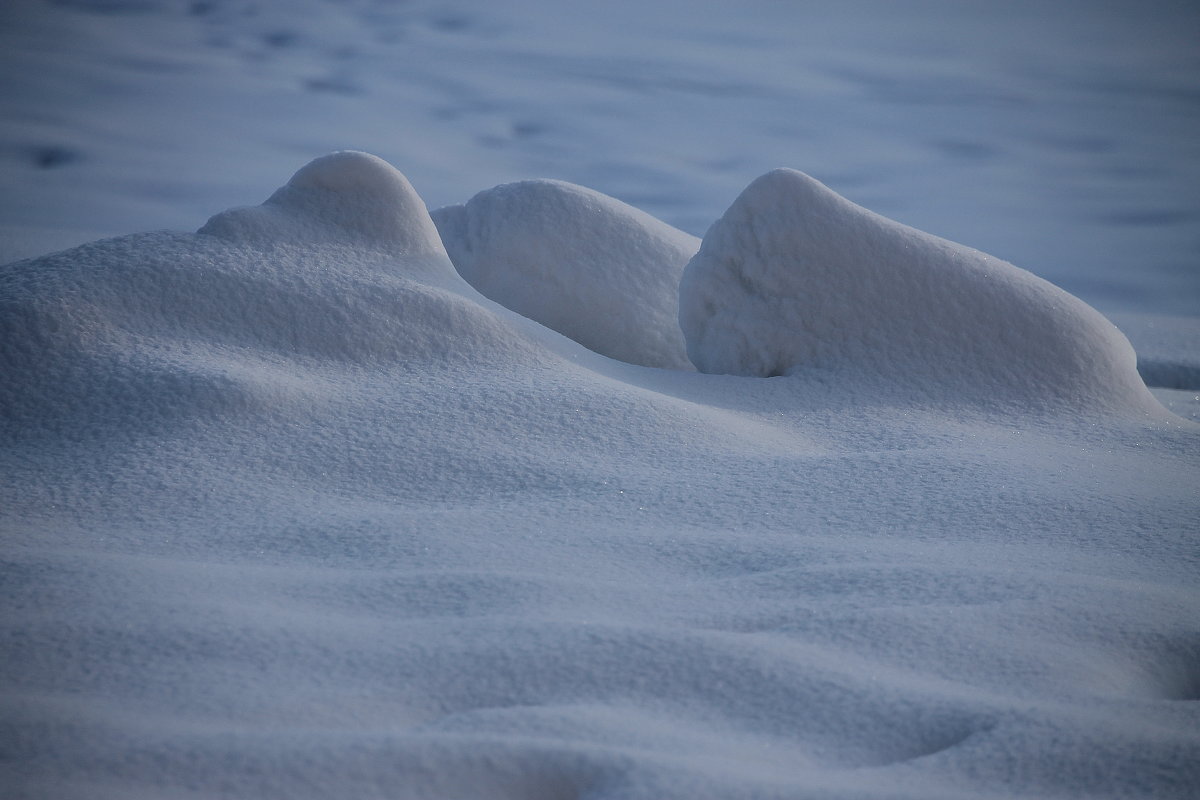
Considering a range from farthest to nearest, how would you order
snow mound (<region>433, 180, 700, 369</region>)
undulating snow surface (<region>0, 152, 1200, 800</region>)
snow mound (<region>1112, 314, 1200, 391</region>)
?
snow mound (<region>1112, 314, 1200, 391</region>), snow mound (<region>433, 180, 700, 369</region>), undulating snow surface (<region>0, 152, 1200, 800</region>)

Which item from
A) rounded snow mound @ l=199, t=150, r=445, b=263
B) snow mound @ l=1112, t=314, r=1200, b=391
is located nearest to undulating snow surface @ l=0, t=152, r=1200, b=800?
rounded snow mound @ l=199, t=150, r=445, b=263

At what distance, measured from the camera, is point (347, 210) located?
59.6 inches

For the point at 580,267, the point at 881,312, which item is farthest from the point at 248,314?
the point at 881,312

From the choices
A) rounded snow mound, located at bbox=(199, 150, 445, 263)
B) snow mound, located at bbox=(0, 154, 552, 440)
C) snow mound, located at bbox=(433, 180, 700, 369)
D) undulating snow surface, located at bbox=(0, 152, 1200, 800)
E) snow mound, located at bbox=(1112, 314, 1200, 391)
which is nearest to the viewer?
undulating snow surface, located at bbox=(0, 152, 1200, 800)

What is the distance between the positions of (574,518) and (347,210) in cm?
69

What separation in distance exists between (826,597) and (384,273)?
2.63ft

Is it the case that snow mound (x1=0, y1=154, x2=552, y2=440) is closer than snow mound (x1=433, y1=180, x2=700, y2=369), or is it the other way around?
snow mound (x1=0, y1=154, x2=552, y2=440)

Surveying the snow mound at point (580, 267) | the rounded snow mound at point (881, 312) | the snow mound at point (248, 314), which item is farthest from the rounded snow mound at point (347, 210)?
the rounded snow mound at point (881, 312)

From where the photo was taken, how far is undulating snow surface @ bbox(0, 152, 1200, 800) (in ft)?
2.22

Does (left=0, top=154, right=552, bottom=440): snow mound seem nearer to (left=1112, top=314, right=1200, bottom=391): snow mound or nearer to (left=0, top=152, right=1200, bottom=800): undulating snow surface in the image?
(left=0, top=152, right=1200, bottom=800): undulating snow surface

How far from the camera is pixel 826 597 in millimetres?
879

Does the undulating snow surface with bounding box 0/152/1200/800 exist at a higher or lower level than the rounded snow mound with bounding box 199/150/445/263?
lower

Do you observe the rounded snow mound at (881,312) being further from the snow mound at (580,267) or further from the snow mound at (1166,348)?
the snow mound at (1166,348)

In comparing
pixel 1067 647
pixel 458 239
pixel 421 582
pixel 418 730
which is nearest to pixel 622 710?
pixel 418 730
